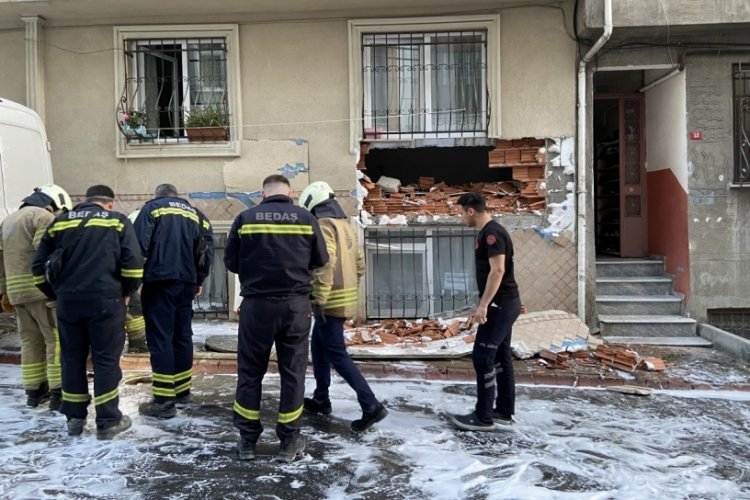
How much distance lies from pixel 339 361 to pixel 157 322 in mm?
1460

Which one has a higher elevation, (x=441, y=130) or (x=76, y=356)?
(x=441, y=130)

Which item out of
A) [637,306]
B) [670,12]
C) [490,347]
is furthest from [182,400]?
[670,12]

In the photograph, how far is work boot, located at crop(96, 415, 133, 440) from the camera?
4.31 meters

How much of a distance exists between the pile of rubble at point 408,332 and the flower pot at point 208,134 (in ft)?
9.86

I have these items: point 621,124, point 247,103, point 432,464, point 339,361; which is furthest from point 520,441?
point 621,124

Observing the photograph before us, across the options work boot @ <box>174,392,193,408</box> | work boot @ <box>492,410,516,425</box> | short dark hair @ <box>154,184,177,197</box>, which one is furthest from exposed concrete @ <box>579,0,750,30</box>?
work boot @ <box>174,392,193,408</box>

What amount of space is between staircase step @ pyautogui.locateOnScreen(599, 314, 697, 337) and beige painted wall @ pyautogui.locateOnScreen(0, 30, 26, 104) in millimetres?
8146

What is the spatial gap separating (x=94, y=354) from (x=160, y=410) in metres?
0.73

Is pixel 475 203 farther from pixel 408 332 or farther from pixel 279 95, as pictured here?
pixel 279 95

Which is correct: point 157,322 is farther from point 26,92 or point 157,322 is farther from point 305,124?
point 26,92

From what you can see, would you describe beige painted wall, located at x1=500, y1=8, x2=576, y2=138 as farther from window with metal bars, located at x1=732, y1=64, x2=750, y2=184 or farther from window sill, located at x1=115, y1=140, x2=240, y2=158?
window sill, located at x1=115, y1=140, x2=240, y2=158

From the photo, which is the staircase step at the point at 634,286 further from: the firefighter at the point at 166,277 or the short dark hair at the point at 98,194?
the short dark hair at the point at 98,194

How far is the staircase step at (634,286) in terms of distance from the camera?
8086 millimetres

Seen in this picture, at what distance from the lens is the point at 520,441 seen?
4.41 metres
